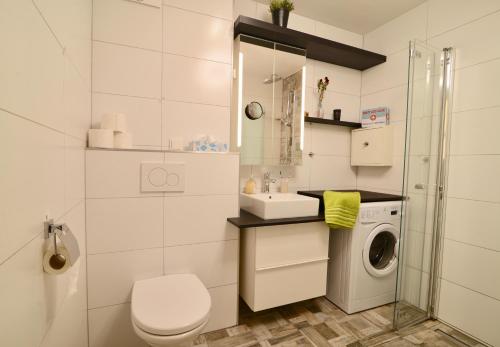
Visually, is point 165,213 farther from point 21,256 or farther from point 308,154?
point 308,154

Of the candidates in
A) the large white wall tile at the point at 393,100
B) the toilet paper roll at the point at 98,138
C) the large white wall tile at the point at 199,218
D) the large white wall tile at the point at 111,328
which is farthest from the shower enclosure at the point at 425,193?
the toilet paper roll at the point at 98,138

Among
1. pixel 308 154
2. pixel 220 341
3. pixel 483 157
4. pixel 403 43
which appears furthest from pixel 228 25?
pixel 220 341

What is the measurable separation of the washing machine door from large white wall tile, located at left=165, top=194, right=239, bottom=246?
1069 millimetres

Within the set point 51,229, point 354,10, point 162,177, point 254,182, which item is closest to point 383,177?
point 254,182

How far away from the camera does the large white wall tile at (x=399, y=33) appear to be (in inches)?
80.0

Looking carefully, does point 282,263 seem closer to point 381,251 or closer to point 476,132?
point 381,251

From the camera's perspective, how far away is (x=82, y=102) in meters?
1.21

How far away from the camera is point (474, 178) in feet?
5.44

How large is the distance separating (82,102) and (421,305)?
266 centimetres

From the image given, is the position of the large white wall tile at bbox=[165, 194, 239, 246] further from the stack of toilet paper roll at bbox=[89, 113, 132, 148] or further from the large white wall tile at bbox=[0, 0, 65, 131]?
the large white wall tile at bbox=[0, 0, 65, 131]

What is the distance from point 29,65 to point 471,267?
2.53 meters

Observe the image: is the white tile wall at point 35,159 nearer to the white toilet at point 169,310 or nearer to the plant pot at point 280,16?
the white toilet at point 169,310

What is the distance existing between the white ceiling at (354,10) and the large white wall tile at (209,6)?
0.61m

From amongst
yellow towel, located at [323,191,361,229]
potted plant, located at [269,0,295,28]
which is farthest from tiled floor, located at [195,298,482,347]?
potted plant, located at [269,0,295,28]
